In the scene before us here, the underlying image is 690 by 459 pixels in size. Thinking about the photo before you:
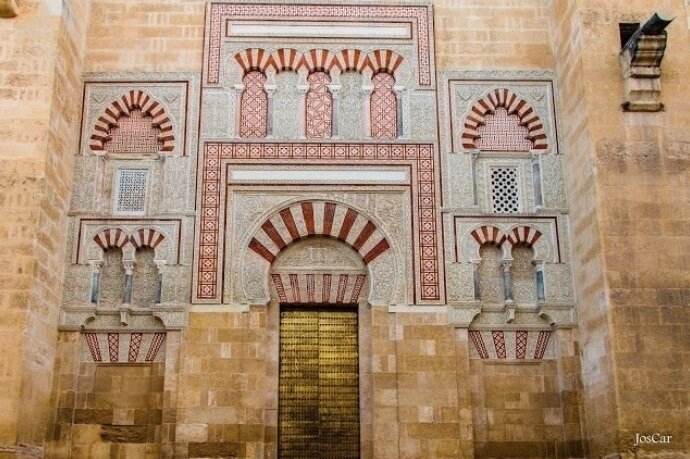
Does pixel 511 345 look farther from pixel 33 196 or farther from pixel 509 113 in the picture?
pixel 33 196

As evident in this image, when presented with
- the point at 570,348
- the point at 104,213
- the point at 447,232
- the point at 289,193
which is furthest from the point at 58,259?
the point at 570,348

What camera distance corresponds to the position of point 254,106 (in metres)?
8.62

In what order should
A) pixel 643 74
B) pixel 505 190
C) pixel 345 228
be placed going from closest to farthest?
pixel 643 74
pixel 345 228
pixel 505 190

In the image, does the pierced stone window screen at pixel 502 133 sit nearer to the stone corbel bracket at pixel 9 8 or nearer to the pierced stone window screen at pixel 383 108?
the pierced stone window screen at pixel 383 108

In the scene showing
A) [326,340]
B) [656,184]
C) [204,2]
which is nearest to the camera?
[656,184]

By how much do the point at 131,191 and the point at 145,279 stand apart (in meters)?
0.91

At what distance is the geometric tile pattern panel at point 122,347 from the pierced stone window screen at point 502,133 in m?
3.74

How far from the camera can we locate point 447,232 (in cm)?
818

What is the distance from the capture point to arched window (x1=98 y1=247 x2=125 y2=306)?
8000 mm

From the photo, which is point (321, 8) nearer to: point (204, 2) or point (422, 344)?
point (204, 2)

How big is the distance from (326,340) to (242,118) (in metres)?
2.41

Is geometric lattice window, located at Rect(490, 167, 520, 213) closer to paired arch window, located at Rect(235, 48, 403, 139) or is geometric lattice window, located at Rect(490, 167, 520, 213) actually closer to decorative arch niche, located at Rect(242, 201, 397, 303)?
paired arch window, located at Rect(235, 48, 403, 139)

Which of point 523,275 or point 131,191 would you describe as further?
point 131,191

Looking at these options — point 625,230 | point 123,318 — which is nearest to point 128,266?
point 123,318
